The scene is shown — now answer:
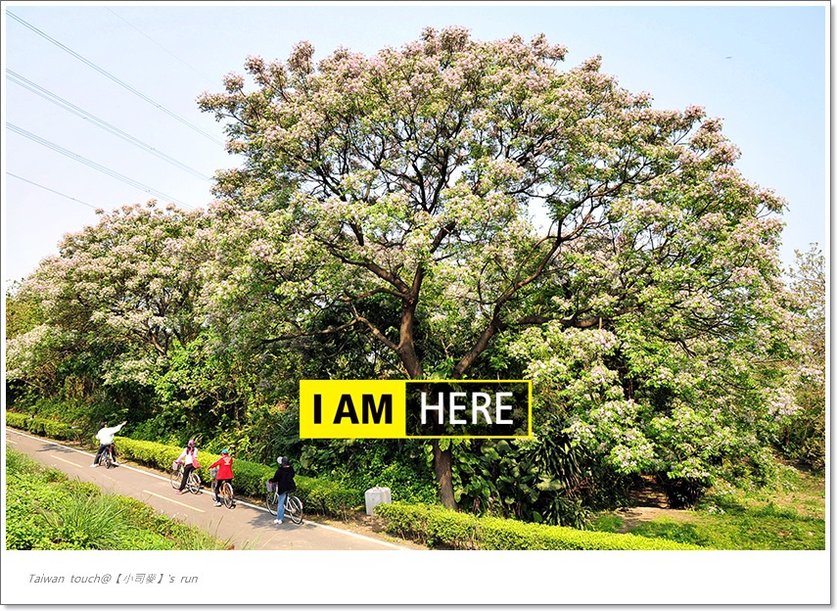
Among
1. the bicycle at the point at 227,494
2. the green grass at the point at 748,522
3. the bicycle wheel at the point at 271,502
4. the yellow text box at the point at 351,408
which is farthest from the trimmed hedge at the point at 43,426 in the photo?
the green grass at the point at 748,522

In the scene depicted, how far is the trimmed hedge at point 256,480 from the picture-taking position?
10039mm

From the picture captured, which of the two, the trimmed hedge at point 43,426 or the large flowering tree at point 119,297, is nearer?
the large flowering tree at point 119,297

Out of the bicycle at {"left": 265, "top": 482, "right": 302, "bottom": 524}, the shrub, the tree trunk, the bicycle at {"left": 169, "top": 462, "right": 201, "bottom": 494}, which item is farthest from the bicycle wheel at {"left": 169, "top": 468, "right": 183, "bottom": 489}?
the shrub

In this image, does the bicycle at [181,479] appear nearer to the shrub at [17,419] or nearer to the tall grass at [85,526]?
the tall grass at [85,526]

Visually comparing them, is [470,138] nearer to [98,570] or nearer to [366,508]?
[366,508]

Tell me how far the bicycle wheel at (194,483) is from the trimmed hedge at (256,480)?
20 centimetres

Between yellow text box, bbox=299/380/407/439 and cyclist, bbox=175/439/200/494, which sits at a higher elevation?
yellow text box, bbox=299/380/407/439

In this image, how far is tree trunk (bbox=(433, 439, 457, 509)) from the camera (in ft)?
32.3

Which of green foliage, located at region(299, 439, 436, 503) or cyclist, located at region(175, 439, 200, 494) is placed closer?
green foliage, located at region(299, 439, 436, 503)

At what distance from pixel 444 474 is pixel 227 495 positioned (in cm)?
425

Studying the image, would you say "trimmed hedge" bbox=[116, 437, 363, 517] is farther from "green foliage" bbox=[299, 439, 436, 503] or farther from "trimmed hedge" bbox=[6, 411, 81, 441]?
"trimmed hedge" bbox=[6, 411, 81, 441]

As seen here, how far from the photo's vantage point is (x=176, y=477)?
12.5 metres

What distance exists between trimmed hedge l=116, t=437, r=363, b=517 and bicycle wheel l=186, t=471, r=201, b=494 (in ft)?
0.66

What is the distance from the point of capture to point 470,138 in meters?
9.20
